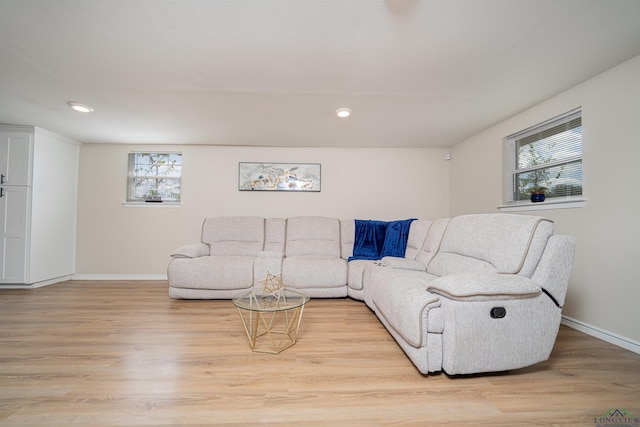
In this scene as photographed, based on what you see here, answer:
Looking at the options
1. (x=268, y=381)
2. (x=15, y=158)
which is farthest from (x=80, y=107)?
(x=268, y=381)

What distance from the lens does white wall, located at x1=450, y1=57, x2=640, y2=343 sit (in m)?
1.91

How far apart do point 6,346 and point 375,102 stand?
3.58 meters

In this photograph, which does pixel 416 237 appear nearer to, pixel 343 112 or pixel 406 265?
pixel 406 265

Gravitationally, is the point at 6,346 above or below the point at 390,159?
below

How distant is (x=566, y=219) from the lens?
7.87 ft

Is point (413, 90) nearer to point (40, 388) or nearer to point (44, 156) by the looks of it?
point (40, 388)

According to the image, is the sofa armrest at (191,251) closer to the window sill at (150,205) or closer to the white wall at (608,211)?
the window sill at (150,205)

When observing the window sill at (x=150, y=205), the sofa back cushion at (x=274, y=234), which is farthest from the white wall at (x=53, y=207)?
the sofa back cushion at (x=274, y=234)

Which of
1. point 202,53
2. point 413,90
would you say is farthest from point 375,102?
point 202,53

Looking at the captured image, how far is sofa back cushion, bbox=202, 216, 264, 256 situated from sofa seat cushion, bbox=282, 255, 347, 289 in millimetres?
723

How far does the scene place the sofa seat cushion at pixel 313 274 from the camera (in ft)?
10.3

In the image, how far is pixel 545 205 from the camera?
2613mm

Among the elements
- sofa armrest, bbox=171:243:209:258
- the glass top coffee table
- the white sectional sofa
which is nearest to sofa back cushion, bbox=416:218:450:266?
the white sectional sofa

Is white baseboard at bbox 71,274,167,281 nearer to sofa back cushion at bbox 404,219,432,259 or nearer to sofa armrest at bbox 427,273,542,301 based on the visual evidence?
sofa back cushion at bbox 404,219,432,259
